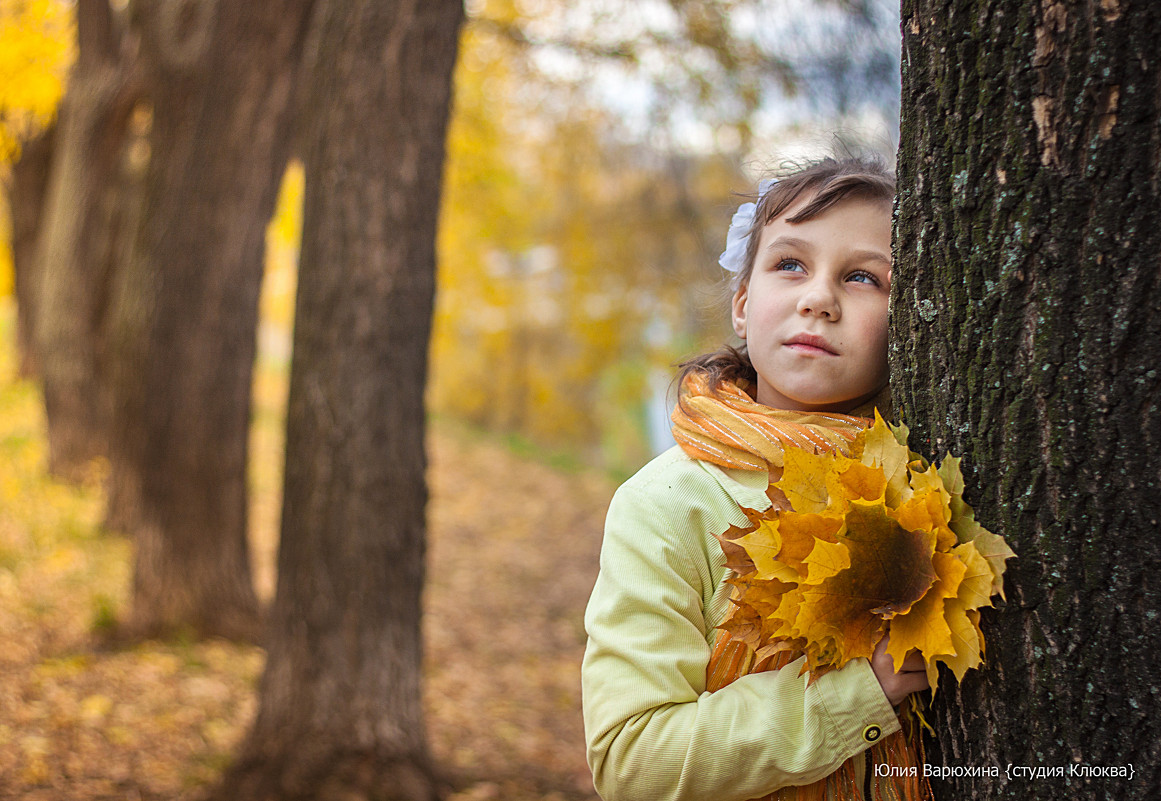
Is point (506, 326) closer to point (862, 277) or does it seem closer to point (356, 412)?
point (356, 412)

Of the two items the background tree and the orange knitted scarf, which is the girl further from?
the background tree

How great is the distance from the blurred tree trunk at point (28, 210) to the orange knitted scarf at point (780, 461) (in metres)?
9.77

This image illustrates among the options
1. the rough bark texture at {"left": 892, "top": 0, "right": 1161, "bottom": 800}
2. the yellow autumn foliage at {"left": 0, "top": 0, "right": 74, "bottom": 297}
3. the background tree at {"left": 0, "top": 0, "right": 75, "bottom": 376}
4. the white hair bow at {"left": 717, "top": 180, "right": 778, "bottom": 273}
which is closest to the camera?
the rough bark texture at {"left": 892, "top": 0, "right": 1161, "bottom": 800}

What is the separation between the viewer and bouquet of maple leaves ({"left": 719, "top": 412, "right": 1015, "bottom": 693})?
44.2 inches

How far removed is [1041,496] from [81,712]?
461 cm

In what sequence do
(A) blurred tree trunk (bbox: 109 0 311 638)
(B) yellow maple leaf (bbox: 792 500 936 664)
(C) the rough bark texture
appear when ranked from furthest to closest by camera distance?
(A) blurred tree trunk (bbox: 109 0 311 638) < (B) yellow maple leaf (bbox: 792 500 936 664) < (C) the rough bark texture

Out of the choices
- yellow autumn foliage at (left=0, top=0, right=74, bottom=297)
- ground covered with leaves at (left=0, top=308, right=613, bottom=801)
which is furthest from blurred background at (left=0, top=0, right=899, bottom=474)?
ground covered with leaves at (left=0, top=308, right=613, bottom=801)

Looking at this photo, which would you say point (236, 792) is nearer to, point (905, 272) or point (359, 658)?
point (359, 658)

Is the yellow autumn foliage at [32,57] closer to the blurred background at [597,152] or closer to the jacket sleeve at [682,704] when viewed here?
the blurred background at [597,152]

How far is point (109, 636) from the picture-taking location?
17.0ft

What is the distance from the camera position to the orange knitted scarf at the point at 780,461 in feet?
4.30

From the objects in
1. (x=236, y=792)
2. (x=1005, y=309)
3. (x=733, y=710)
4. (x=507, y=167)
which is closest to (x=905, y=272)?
(x=1005, y=309)

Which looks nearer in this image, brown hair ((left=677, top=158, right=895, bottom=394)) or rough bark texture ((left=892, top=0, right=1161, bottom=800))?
rough bark texture ((left=892, top=0, right=1161, bottom=800))

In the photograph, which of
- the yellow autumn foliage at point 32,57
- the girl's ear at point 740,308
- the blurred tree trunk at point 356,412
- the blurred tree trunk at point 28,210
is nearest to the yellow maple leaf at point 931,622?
the girl's ear at point 740,308
